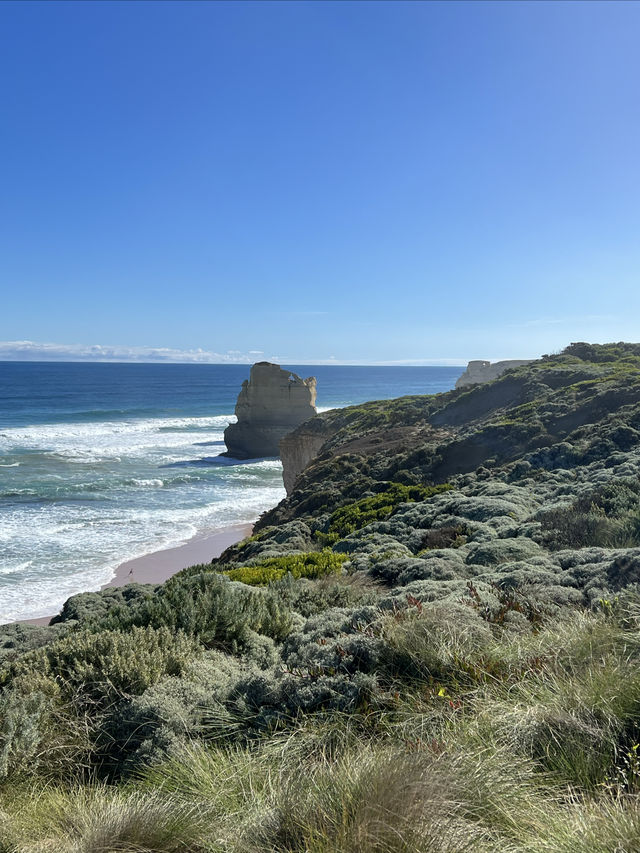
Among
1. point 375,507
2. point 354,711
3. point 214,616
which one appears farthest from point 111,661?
point 375,507

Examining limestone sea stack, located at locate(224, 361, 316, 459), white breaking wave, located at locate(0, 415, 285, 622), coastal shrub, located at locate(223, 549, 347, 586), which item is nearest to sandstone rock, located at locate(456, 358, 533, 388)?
limestone sea stack, located at locate(224, 361, 316, 459)

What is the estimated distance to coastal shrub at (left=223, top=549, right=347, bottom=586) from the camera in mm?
8812

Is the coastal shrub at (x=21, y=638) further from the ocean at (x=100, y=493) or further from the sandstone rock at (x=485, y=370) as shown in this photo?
the sandstone rock at (x=485, y=370)

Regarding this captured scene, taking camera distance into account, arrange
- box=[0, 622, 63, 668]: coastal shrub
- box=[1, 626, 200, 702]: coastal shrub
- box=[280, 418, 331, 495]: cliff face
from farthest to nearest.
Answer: box=[280, 418, 331, 495]: cliff face, box=[0, 622, 63, 668]: coastal shrub, box=[1, 626, 200, 702]: coastal shrub

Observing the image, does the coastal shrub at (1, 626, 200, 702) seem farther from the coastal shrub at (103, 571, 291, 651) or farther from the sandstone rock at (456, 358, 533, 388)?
the sandstone rock at (456, 358, 533, 388)

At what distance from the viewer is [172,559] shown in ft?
64.2

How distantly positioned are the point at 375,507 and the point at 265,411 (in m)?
35.7

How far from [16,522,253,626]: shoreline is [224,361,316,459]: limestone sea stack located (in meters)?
24.1

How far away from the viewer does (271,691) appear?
4004mm

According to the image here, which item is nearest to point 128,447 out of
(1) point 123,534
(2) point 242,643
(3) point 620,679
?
(1) point 123,534

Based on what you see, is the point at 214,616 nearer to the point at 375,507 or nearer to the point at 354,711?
the point at 354,711

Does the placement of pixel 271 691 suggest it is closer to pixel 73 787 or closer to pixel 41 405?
A: pixel 73 787

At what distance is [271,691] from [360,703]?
0.68 meters

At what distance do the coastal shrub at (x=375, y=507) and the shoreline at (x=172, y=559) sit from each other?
6.50m
